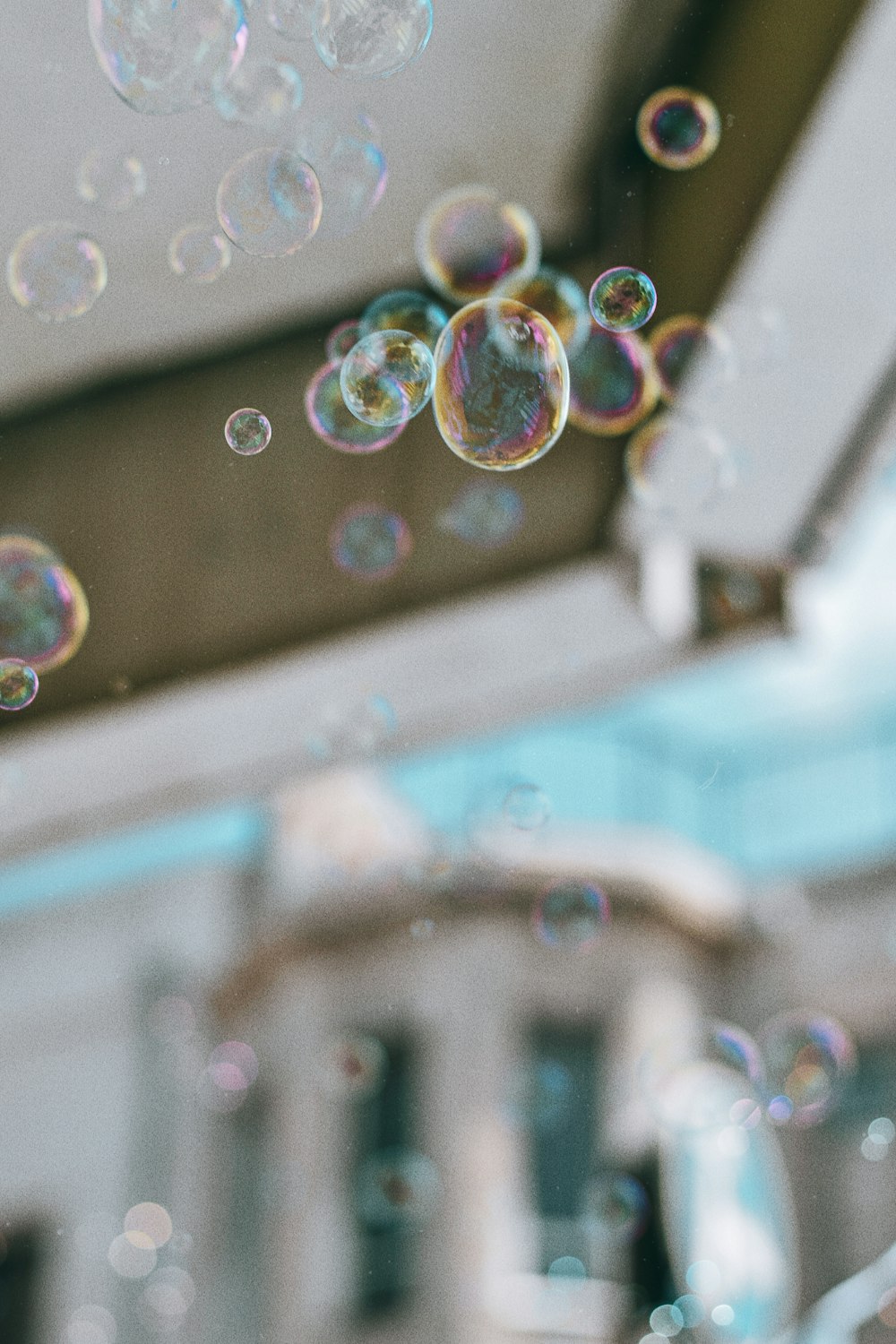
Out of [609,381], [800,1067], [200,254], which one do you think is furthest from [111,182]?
[800,1067]

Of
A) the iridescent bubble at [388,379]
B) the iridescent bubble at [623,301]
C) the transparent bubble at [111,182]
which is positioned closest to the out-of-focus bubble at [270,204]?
the iridescent bubble at [388,379]

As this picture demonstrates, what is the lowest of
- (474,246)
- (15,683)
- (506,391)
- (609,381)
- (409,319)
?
Result: (15,683)

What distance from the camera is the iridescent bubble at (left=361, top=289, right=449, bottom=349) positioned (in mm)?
3002

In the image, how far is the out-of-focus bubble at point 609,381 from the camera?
3.18 metres

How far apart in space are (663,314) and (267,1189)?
7.68m

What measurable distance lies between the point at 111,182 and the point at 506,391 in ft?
3.75

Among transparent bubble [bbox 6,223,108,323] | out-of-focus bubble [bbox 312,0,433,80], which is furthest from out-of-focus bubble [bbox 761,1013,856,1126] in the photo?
out-of-focus bubble [bbox 312,0,433,80]

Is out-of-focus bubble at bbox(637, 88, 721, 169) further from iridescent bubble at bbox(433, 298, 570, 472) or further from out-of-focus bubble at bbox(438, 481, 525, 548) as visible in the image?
out-of-focus bubble at bbox(438, 481, 525, 548)

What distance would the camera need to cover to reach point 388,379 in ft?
9.15

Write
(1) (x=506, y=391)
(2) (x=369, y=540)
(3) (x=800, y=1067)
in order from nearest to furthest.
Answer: (1) (x=506, y=391) < (2) (x=369, y=540) < (3) (x=800, y=1067)

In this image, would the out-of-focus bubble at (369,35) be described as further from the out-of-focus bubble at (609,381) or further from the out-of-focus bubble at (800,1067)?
the out-of-focus bubble at (800,1067)

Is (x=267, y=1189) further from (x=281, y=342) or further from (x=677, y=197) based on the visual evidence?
(x=677, y=197)

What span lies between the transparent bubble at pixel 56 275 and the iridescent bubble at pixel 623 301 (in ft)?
3.53

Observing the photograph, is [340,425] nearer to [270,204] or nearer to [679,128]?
[270,204]
